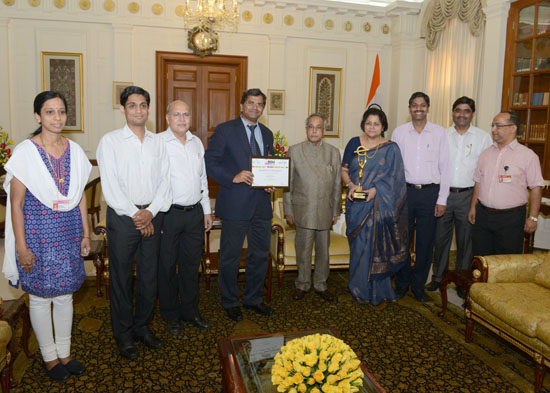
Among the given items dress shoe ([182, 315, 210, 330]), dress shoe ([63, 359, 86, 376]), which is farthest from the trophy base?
dress shoe ([63, 359, 86, 376])

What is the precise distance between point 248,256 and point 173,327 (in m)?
0.74

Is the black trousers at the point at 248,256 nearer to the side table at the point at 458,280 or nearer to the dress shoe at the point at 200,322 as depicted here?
the dress shoe at the point at 200,322

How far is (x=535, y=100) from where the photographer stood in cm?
486

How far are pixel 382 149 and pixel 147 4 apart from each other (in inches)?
184

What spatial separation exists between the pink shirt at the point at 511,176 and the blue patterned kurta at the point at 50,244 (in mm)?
2911

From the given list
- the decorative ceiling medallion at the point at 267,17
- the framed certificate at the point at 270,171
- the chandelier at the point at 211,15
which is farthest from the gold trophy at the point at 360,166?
the decorative ceiling medallion at the point at 267,17

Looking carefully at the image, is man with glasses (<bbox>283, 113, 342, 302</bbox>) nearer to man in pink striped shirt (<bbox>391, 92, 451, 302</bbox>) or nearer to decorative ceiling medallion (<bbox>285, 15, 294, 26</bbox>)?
man in pink striped shirt (<bbox>391, 92, 451, 302</bbox>)

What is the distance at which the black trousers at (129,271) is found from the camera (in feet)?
8.38

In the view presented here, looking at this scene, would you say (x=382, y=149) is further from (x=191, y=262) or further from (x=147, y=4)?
(x=147, y=4)

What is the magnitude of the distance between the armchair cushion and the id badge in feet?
9.56

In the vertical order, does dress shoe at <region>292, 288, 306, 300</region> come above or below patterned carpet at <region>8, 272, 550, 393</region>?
above

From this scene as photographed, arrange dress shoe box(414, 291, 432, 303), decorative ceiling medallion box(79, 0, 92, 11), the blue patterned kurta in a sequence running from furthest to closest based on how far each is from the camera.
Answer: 1. decorative ceiling medallion box(79, 0, 92, 11)
2. dress shoe box(414, 291, 432, 303)
3. the blue patterned kurta

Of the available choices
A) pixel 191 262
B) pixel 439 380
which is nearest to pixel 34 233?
pixel 191 262

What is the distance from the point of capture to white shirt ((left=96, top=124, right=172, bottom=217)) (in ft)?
8.07
